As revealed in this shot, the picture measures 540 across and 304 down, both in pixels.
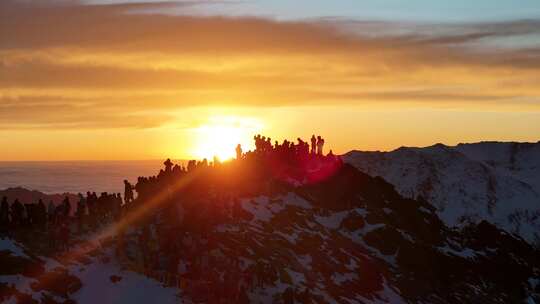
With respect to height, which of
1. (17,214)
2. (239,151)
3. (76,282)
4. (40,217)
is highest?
(239,151)

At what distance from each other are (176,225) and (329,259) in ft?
82.9

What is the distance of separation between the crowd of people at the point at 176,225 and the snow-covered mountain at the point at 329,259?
43 cm

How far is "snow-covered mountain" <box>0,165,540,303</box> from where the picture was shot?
61000 mm

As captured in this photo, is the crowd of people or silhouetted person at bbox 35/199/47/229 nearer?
the crowd of people

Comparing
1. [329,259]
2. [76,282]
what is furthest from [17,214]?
[329,259]

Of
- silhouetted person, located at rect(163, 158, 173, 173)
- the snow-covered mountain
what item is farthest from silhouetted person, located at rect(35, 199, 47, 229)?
silhouetted person, located at rect(163, 158, 173, 173)

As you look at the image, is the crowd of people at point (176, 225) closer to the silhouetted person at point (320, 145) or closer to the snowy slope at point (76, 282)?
the snowy slope at point (76, 282)

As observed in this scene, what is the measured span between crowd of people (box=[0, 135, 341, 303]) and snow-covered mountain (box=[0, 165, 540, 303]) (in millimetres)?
427

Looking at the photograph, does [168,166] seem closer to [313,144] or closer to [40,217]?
[40,217]

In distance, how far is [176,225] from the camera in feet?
253

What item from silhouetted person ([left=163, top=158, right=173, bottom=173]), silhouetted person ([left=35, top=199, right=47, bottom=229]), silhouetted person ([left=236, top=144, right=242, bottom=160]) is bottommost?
silhouetted person ([left=35, top=199, right=47, bottom=229])

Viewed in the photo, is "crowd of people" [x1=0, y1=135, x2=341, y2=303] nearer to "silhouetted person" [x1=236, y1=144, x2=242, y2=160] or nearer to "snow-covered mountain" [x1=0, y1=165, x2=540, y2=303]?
"snow-covered mountain" [x1=0, y1=165, x2=540, y2=303]

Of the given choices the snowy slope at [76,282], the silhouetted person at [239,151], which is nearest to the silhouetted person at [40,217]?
the snowy slope at [76,282]

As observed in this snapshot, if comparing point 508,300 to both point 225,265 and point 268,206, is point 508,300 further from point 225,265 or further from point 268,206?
point 225,265
